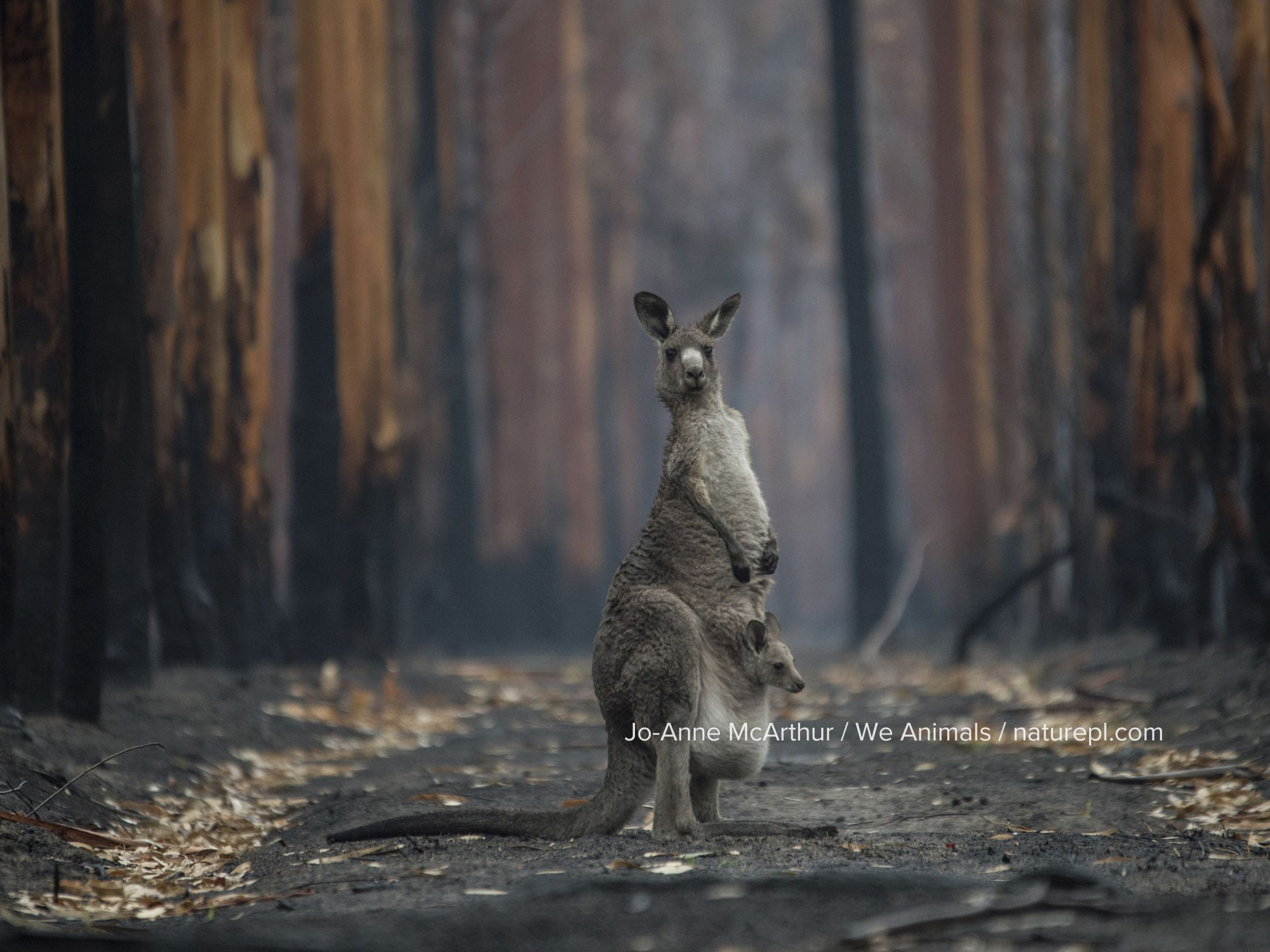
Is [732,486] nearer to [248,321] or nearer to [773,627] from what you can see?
[773,627]

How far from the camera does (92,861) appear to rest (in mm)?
5543

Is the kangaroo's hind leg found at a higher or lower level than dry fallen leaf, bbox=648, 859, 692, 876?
higher

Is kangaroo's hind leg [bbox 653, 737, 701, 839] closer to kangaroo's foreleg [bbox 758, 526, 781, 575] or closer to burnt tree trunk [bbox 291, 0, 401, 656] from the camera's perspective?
kangaroo's foreleg [bbox 758, 526, 781, 575]

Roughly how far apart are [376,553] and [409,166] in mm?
5650

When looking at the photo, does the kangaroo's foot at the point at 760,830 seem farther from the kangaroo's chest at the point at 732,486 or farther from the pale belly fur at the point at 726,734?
the kangaroo's chest at the point at 732,486

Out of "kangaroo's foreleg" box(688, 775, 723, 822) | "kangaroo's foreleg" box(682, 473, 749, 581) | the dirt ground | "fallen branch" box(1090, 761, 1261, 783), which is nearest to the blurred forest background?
the dirt ground

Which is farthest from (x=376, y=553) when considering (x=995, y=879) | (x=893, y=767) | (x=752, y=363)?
(x=752, y=363)

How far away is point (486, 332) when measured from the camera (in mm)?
22562

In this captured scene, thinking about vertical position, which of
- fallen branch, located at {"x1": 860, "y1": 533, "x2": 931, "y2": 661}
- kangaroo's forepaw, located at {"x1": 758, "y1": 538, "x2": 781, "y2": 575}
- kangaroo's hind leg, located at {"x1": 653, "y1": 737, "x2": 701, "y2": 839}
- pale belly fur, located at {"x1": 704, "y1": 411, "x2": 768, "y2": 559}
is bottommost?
fallen branch, located at {"x1": 860, "y1": 533, "x2": 931, "y2": 661}

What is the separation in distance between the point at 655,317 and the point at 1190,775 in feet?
10.3

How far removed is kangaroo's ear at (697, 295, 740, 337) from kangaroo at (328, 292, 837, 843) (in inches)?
0.9

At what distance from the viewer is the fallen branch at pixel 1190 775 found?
660 cm

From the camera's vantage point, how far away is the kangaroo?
5426 mm

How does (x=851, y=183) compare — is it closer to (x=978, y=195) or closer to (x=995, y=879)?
(x=978, y=195)
